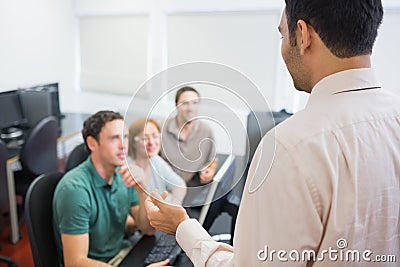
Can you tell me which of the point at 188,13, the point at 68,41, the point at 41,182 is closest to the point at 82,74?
the point at 68,41

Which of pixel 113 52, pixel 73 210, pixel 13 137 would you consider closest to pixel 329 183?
pixel 73 210

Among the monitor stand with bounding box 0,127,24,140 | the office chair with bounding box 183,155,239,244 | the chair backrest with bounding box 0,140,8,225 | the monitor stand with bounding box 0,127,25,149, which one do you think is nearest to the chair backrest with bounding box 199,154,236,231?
the office chair with bounding box 183,155,239,244

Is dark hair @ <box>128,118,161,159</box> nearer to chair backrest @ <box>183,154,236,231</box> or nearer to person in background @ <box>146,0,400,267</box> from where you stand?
chair backrest @ <box>183,154,236,231</box>

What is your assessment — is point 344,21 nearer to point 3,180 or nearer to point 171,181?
point 171,181

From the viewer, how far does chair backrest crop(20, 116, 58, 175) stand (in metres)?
2.45

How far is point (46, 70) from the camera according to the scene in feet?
12.6

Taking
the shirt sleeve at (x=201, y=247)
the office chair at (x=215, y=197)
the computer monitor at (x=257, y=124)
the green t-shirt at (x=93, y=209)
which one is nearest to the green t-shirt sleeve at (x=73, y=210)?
the green t-shirt at (x=93, y=209)

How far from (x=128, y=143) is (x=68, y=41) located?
372 cm

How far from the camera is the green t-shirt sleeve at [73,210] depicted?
1305 mm

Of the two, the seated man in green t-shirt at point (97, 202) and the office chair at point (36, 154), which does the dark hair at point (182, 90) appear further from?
the office chair at point (36, 154)

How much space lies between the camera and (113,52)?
4.14 m

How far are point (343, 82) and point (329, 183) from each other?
0.19 meters

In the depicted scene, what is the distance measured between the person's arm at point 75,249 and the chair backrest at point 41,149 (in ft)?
4.52

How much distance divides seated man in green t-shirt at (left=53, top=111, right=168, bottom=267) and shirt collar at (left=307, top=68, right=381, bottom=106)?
86 cm
